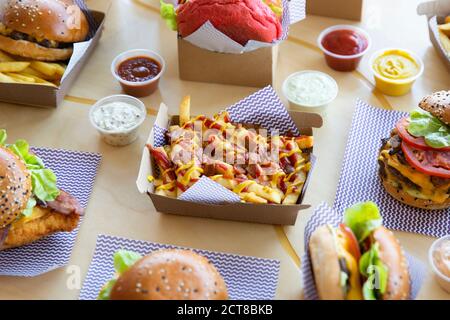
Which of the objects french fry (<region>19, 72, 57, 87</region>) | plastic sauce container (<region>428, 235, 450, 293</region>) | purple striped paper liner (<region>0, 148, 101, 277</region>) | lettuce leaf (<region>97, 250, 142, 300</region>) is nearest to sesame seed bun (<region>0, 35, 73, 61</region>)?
french fry (<region>19, 72, 57, 87</region>)

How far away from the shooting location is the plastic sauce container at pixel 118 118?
3.39m

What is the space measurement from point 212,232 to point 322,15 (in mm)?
1891

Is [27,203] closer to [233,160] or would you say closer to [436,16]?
[233,160]

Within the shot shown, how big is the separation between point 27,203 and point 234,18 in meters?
1.48

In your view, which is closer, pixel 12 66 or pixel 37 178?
pixel 37 178

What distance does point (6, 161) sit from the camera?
2869 millimetres

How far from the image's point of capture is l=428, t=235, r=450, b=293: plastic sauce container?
109 inches

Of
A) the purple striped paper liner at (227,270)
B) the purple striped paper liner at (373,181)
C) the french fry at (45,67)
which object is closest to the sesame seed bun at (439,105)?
the purple striped paper liner at (373,181)

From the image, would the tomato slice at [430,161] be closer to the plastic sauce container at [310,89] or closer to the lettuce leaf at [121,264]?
the plastic sauce container at [310,89]

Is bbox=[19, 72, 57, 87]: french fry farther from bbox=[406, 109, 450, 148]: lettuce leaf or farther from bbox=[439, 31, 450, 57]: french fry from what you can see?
bbox=[439, 31, 450, 57]: french fry

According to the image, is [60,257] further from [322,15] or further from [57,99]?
[322,15]

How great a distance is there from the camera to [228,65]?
12.1 ft

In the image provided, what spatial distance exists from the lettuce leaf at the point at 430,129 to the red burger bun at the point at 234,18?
0.95 metres

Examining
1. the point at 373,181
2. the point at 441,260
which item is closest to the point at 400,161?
the point at 373,181
